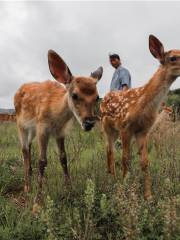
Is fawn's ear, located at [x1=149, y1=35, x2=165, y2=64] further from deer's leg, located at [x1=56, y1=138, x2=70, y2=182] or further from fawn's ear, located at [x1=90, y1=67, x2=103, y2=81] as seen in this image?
deer's leg, located at [x1=56, y1=138, x2=70, y2=182]

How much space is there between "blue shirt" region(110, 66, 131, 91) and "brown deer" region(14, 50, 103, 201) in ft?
7.56

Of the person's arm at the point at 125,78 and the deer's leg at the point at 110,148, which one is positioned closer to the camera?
the deer's leg at the point at 110,148

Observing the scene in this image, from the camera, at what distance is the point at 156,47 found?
7.25 metres

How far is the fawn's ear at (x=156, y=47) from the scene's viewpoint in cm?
718

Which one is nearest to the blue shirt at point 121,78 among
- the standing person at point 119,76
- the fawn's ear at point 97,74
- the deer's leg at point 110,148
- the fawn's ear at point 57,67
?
the standing person at point 119,76

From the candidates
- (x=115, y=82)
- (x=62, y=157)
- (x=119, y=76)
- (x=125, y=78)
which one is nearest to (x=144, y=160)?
(x=62, y=157)

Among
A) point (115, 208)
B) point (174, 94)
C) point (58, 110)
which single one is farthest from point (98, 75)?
point (174, 94)

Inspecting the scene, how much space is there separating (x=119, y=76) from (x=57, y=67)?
143 inches

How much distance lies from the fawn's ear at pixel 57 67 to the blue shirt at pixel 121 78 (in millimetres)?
3478

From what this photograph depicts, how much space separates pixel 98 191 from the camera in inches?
222

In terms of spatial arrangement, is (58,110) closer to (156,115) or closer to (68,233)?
(156,115)

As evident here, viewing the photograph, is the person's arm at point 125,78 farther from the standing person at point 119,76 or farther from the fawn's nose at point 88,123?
the fawn's nose at point 88,123

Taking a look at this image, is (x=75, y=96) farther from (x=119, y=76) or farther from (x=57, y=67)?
(x=119, y=76)

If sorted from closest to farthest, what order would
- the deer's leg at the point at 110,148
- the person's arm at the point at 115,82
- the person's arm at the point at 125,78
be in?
the deer's leg at the point at 110,148 → the person's arm at the point at 125,78 → the person's arm at the point at 115,82
